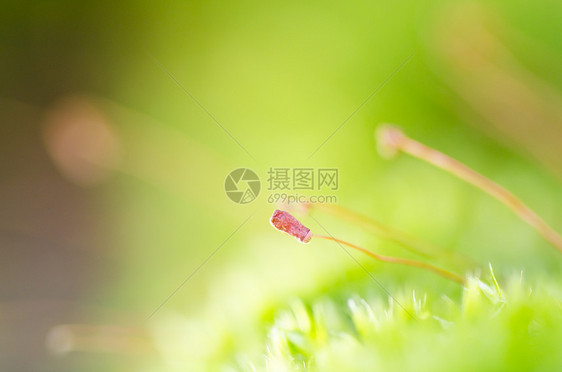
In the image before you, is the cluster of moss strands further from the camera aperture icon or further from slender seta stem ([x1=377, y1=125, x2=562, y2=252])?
the camera aperture icon

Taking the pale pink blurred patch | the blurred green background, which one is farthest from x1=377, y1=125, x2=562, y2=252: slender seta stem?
the pale pink blurred patch

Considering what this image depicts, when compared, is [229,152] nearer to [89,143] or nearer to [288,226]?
[89,143]

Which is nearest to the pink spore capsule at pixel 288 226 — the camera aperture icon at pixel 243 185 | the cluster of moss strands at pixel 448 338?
the cluster of moss strands at pixel 448 338

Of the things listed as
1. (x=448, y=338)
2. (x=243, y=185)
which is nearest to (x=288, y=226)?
(x=448, y=338)

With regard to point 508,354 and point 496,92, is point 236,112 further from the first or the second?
point 508,354

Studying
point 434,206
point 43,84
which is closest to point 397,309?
point 434,206
